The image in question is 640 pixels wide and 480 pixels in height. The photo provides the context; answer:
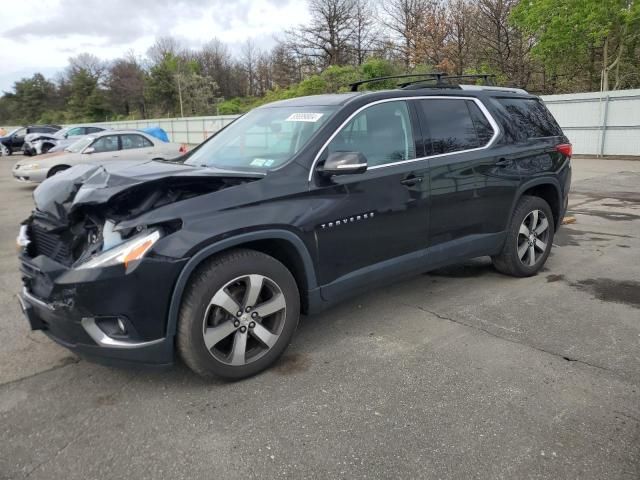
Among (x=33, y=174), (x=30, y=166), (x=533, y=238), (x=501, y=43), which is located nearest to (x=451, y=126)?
(x=533, y=238)

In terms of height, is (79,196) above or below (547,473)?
above

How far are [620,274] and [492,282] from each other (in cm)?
138

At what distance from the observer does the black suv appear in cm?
282

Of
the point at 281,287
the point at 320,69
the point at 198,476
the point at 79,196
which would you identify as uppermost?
the point at 320,69

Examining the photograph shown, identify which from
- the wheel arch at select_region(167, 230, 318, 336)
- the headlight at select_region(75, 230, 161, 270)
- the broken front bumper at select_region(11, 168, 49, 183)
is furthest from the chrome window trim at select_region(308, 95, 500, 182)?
the broken front bumper at select_region(11, 168, 49, 183)

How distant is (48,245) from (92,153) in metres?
10.6

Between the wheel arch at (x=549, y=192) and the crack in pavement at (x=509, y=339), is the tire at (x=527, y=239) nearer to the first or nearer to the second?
the wheel arch at (x=549, y=192)

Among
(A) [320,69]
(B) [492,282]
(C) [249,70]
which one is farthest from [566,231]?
(C) [249,70]

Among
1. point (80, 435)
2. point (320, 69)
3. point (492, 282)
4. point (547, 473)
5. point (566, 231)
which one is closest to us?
point (547, 473)

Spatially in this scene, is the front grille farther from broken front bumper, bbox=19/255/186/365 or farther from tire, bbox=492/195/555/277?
tire, bbox=492/195/555/277

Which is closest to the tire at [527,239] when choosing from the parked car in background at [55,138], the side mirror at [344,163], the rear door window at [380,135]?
the rear door window at [380,135]

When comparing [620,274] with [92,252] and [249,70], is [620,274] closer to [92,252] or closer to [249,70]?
[92,252]

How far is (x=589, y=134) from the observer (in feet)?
60.0

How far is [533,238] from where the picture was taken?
16.6 feet
